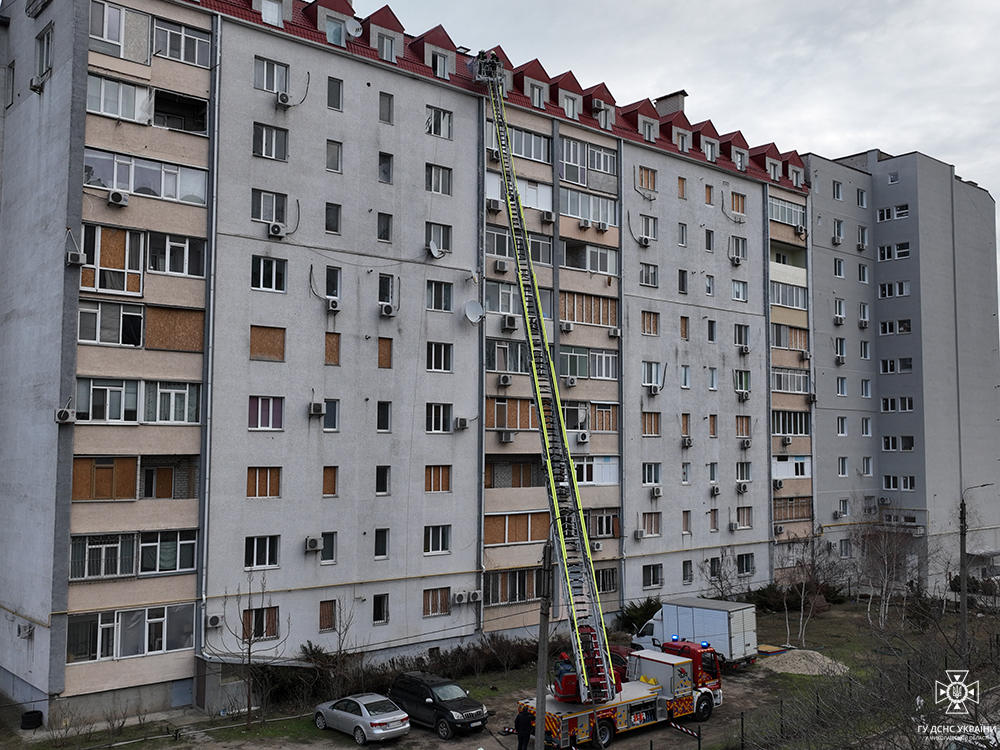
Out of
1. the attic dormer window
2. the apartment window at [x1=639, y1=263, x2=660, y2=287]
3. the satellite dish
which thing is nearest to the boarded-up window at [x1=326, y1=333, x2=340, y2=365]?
the satellite dish

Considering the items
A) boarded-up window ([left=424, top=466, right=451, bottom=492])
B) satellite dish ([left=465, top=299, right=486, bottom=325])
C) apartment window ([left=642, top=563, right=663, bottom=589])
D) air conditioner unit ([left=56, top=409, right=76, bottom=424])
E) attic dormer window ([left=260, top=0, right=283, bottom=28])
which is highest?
attic dormer window ([left=260, top=0, right=283, bottom=28])

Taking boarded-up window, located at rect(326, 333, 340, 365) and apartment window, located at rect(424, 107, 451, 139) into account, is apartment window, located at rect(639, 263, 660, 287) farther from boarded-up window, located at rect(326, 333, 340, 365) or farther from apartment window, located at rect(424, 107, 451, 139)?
boarded-up window, located at rect(326, 333, 340, 365)

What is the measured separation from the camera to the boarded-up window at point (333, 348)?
3275 centimetres

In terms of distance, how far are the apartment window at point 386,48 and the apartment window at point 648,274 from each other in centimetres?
1586

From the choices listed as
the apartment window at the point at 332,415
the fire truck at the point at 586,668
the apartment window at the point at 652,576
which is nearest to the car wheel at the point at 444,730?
the fire truck at the point at 586,668

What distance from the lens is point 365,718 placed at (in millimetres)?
25297

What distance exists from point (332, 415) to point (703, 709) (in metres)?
16.3

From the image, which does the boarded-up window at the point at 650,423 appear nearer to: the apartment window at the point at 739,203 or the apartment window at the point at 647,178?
the apartment window at the point at 647,178

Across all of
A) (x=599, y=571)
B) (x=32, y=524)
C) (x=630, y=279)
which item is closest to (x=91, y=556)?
(x=32, y=524)

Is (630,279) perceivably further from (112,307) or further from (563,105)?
(112,307)

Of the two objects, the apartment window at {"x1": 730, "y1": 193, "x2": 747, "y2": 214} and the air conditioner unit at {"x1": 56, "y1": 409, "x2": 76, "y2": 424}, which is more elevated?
the apartment window at {"x1": 730, "y1": 193, "x2": 747, "y2": 214}

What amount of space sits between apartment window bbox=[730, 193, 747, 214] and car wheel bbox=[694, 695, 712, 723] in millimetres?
29497

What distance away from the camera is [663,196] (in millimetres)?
45312

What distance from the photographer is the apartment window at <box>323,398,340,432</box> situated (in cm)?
3262
